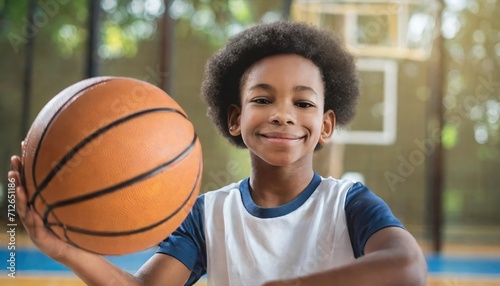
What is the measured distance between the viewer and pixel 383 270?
1.17 m

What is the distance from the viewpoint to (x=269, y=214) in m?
1.51

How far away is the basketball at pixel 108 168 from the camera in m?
1.23

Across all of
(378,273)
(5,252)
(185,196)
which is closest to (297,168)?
(185,196)

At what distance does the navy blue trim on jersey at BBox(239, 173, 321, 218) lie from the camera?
4.95ft

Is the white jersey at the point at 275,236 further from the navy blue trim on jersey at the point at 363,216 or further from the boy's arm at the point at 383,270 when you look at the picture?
the boy's arm at the point at 383,270

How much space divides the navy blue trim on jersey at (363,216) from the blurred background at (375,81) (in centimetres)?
445

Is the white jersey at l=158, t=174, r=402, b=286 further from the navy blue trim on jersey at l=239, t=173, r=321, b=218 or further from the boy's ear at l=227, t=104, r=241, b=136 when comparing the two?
the boy's ear at l=227, t=104, r=241, b=136

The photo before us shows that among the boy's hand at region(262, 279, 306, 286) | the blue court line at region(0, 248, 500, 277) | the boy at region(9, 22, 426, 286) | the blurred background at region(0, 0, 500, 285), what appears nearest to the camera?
the boy's hand at region(262, 279, 306, 286)

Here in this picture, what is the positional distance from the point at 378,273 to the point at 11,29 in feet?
20.1

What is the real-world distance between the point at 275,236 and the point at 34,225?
53 centimetres

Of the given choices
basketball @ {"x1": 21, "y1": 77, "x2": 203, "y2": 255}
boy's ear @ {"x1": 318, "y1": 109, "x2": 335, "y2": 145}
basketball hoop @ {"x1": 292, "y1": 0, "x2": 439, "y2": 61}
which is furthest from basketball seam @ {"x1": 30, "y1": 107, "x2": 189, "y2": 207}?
basketball hoop @ {"x1": 292, "y1": 0, "x2": 439, "y2": 61}

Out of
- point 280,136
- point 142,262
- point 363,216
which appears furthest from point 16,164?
point 142,262

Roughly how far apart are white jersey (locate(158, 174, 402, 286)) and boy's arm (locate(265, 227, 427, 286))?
17 centimetres

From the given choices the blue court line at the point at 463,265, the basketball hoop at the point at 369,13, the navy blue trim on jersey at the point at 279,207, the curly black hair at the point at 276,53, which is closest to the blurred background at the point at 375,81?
the basketball hoop at the point at 369,13
